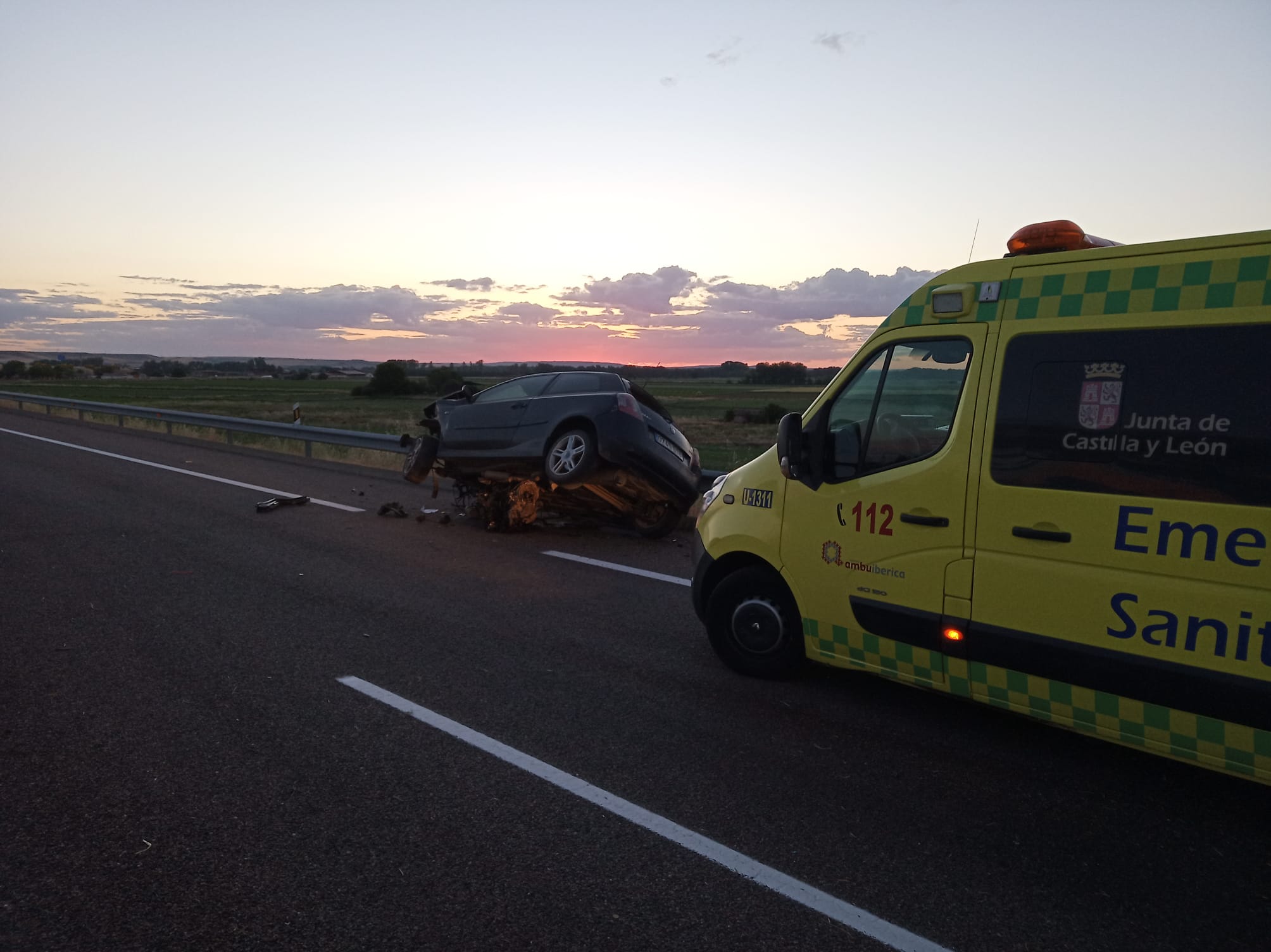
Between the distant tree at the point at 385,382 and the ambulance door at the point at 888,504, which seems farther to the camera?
the distant tree at the point at 385,382

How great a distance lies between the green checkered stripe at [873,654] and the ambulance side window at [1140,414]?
0.95m

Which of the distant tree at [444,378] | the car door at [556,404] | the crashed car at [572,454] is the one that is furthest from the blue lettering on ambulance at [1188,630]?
the distant tree at [444,378]

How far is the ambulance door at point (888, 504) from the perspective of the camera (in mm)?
4129

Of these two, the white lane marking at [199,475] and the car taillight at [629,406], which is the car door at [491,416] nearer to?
the car taillight at [629,406]

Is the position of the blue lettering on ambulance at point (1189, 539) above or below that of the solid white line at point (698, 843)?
above

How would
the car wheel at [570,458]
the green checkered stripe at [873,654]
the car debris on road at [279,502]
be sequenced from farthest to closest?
the car debris on road at [279,502], the car wheel at [570,458], the green checkered stripe at [873,654]

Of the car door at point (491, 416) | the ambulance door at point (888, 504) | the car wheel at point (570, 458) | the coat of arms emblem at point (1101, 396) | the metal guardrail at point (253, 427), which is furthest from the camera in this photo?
the metal guardrail at point (253, 427)

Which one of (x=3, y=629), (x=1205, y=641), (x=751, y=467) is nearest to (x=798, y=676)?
(x=751, y=467)

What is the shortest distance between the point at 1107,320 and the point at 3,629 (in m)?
6.59

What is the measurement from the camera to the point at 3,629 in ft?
19.3

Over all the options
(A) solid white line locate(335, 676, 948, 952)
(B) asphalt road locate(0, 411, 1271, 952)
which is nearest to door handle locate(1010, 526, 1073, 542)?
(B) asphalt road locate(0, 411, 1271, 952)

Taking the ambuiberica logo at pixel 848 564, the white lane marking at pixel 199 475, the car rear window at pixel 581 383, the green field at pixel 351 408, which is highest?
the car rear window at pixel 581 383

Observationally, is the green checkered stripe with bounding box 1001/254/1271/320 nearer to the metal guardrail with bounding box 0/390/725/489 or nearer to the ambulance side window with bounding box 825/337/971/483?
the ambulance side window with bounding box 825/337/971/483

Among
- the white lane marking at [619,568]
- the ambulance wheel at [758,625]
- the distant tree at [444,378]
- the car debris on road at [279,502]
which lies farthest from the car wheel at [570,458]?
the distant tree at [444,378]
